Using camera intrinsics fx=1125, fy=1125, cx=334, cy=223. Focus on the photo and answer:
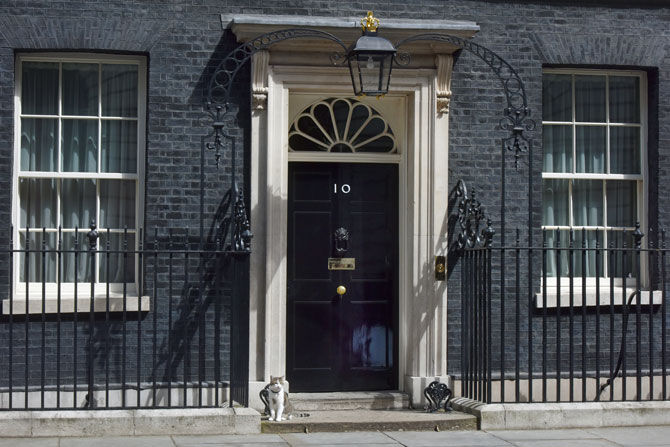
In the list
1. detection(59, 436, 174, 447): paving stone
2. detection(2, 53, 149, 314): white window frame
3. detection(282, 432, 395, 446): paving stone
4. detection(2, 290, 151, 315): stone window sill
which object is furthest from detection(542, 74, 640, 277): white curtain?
detection(59, 436, 174, 447): paving stone

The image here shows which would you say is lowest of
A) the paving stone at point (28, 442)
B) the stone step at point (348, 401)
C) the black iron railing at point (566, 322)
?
the paving stone at point (28, 442)

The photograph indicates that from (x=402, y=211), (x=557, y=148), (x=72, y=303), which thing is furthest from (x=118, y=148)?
(x=557, y=148)

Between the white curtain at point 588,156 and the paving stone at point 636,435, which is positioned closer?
the paving stone at point 636,435

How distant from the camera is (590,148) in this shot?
36.5ft

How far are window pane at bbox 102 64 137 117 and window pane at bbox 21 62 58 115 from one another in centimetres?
47

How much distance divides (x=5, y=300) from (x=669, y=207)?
630 centimetres

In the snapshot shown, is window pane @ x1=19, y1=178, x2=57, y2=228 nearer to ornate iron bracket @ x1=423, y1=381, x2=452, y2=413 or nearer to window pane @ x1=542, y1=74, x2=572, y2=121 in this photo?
ornate iron bracket @ x1=423, y1=381, x2=452, y2=413

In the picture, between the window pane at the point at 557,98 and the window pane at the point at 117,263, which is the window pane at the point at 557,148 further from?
the window pane at the point at 117,263

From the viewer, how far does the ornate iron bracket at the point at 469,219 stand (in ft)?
33.1

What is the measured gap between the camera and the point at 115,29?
397 inches

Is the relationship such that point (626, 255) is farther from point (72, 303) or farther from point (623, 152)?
point (72, 303)

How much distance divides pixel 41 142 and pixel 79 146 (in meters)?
0.34

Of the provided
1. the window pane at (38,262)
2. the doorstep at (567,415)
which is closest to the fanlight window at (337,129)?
the window pane at (38,262)

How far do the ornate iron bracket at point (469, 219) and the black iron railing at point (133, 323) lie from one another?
2.04 meters
